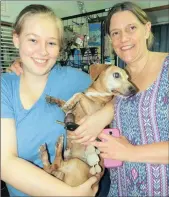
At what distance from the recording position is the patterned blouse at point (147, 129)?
1.11 meters

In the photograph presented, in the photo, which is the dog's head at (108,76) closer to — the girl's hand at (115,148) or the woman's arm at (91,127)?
the woman's arm at (91,127)

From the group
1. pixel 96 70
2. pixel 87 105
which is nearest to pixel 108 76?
pixel 96 70

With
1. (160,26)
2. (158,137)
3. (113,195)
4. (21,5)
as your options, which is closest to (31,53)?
(158,137)

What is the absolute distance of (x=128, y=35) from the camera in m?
1.25

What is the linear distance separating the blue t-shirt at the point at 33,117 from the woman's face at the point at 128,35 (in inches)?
13.9

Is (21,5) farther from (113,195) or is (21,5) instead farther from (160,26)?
(160,26)

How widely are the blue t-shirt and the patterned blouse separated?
34cm

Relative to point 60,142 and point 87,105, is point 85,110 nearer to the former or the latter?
point 87,105

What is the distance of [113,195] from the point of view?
1.29m

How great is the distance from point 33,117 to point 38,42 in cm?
34

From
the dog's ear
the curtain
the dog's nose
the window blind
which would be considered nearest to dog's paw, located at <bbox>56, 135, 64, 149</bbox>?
the dog's nose

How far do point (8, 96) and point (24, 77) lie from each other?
6.5 inches

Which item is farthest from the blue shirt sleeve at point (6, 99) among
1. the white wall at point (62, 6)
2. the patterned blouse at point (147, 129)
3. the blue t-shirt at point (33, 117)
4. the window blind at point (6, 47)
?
the white wall at point (62, 6)

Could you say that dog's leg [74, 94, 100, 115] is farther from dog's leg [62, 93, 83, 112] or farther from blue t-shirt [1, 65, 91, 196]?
blue t-shirt [1, 65, 91, 196]
